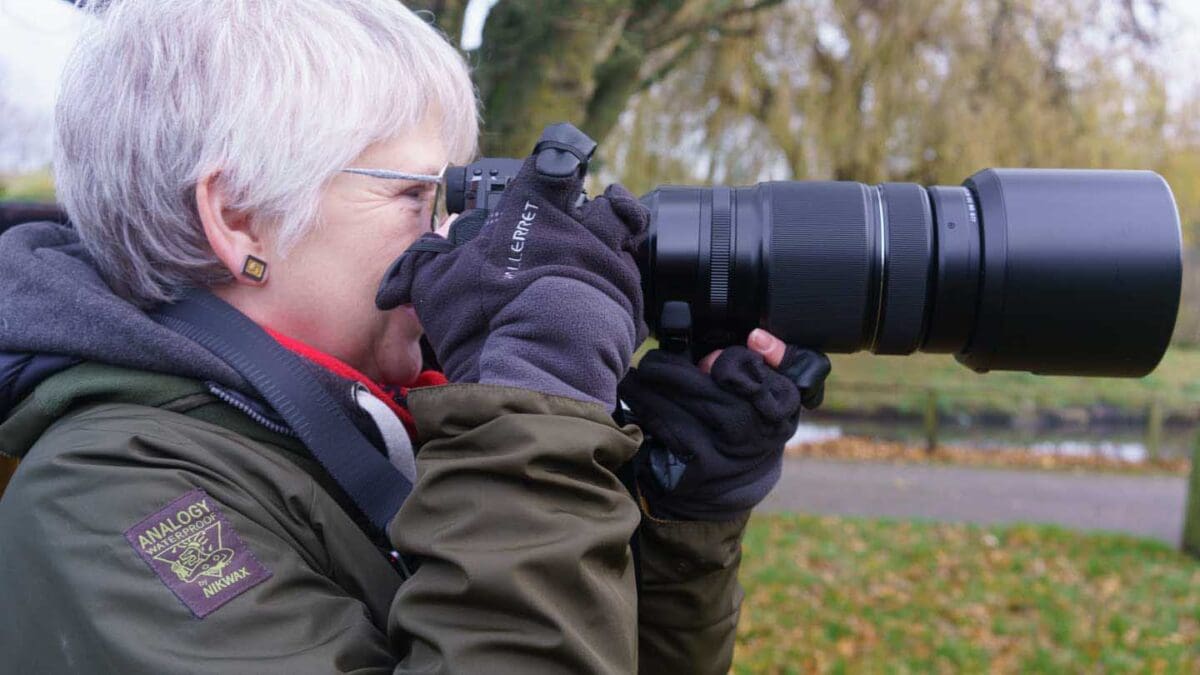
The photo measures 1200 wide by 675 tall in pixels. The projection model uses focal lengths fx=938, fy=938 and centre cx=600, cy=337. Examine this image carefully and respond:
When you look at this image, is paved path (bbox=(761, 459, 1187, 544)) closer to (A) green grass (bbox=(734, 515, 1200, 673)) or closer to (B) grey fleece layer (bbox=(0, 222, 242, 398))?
(A) green grass (bbox=(734, 515, 1200, 673))

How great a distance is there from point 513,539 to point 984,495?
7.65 m

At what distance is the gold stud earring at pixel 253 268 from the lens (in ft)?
3.86

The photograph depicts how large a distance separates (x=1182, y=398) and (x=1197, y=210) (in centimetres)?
318

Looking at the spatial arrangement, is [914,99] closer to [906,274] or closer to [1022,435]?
[1022,435]

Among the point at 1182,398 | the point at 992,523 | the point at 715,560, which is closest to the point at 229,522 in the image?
the point at 715,560

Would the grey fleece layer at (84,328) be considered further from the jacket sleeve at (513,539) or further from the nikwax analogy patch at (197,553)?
the jacket sleeve at (513,539)

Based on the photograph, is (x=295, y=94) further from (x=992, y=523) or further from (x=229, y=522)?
(x=992, y=523)

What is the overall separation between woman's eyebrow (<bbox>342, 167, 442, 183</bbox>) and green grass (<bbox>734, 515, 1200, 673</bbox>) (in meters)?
3.12

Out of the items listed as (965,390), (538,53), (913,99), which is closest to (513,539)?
(538,53)

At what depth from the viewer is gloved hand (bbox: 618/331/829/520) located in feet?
4.32

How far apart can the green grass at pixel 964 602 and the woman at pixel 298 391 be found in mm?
3025

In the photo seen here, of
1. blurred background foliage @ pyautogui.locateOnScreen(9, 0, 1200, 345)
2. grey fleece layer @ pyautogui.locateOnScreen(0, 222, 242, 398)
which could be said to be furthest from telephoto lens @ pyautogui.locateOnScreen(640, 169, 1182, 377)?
blurred background foliage @ pyautogui.locateOnScreen(9, 0, 1200, 345)

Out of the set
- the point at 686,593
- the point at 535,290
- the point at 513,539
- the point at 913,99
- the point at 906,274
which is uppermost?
the point at 913,99

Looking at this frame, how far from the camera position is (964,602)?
4.59 m
